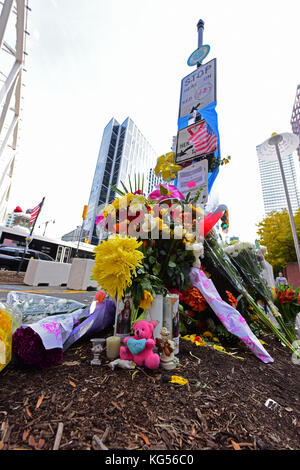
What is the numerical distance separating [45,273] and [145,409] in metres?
7.22

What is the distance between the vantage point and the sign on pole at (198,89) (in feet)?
10.7

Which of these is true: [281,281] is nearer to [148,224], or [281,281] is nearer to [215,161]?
[215,161]

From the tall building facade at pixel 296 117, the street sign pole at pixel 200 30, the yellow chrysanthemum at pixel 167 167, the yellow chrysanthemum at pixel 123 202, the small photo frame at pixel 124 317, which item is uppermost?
Answer: the tall building facade at pixel 296 117

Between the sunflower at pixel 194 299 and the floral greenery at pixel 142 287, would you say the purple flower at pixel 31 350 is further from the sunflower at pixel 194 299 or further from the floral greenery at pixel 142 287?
the sunflower at pixel 194 299

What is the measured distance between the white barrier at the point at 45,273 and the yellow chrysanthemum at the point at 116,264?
6.46 metres

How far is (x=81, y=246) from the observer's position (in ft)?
56.7

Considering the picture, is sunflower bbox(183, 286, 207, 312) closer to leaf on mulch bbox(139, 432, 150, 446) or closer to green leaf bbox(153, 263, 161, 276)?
green leaf bbox(153, 263, 161, 276)

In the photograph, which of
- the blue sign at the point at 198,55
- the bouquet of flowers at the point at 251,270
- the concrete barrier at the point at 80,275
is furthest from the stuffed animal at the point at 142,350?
the concrete barrier at the point at 80,275

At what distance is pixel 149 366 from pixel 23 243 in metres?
13.7

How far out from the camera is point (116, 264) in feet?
3.60

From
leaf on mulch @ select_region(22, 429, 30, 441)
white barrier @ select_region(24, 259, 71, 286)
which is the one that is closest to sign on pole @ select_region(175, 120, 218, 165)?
leaf on mulch @ select_region(22, 429, 30, 441)

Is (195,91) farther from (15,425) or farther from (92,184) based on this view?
(92,184)

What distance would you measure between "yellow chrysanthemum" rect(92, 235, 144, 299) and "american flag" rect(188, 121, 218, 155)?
2432mm
